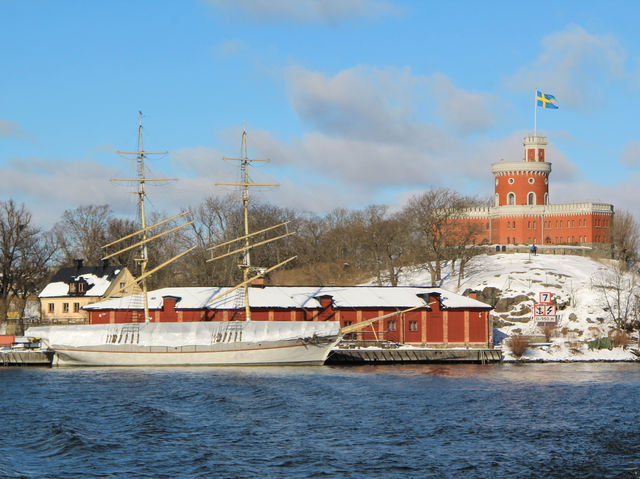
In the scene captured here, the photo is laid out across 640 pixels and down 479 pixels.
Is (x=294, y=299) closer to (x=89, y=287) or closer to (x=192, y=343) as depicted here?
(x=192, y=343)

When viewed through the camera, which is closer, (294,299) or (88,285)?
(294,299)

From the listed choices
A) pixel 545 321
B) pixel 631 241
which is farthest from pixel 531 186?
pixel 545 321

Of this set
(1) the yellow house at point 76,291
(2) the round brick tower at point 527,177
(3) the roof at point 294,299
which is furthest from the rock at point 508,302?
(1) the yellow house at point 76,291

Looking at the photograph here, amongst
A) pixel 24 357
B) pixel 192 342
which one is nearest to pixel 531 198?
pixel 192 342

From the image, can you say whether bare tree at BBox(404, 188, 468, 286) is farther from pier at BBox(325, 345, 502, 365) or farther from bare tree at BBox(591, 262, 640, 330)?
pier at BBox(325, 345, 502, 365)

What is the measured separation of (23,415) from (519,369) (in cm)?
3330

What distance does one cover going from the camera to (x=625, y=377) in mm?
52875

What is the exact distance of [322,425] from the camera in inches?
1438

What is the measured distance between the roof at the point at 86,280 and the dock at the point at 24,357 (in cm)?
2217

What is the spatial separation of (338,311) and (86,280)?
32.2m

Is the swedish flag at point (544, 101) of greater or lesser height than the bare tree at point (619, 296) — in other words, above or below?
above

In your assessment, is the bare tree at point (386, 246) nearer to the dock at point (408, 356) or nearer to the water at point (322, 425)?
the dock at point (408, 356)

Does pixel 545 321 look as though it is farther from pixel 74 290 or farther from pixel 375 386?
pixel 74 290

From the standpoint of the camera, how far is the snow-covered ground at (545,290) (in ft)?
218
